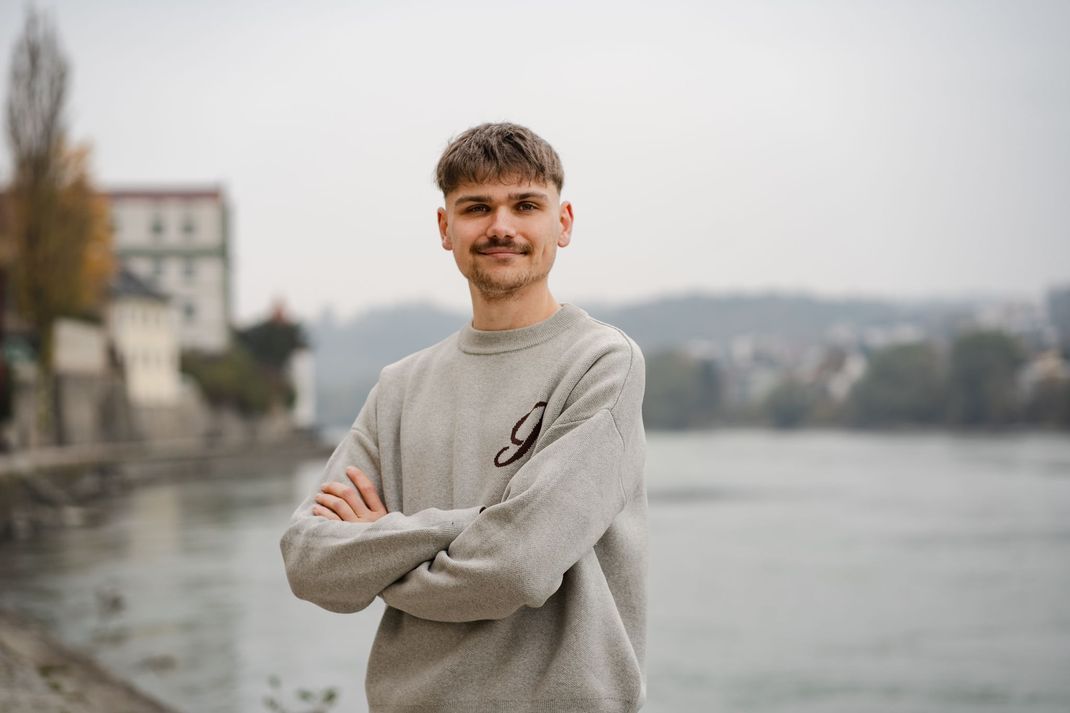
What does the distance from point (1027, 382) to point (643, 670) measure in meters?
100.0

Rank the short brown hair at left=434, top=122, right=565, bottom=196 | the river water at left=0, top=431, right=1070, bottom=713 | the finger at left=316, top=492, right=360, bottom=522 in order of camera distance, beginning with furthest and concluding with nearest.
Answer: the river water at left=0, top=431, right=1070, bottom=713 < the finger at left=316, top=492, right=360, bottom=522 < the short brown hair at left=434, top=122, right=565, bottom=196

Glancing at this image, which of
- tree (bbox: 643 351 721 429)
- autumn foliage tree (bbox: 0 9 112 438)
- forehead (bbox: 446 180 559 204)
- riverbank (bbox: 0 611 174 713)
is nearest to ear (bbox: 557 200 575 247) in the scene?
forehead (bbox: 446 180 559 204)

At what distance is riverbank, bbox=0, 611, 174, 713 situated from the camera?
689 centimetres

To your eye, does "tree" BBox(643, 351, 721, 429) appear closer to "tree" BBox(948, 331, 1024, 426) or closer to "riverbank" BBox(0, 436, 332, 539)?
"tree" BBox(948, 331, 1024, 426)

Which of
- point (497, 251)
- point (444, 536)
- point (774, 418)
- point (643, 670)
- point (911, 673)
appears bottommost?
point (774, 418)

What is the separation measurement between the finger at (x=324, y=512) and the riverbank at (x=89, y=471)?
68.4 feet

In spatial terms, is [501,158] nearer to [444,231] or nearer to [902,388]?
[444,231]

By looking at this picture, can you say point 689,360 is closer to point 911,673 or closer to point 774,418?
point 774,418

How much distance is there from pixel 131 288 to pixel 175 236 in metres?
13.8

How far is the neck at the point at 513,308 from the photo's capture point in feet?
6.70

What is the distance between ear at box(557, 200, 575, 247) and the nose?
14 cm

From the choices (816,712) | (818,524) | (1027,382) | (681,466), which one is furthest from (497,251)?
(1027,382)

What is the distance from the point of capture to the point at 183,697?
10055mm

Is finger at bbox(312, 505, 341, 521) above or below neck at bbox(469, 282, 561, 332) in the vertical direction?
below
